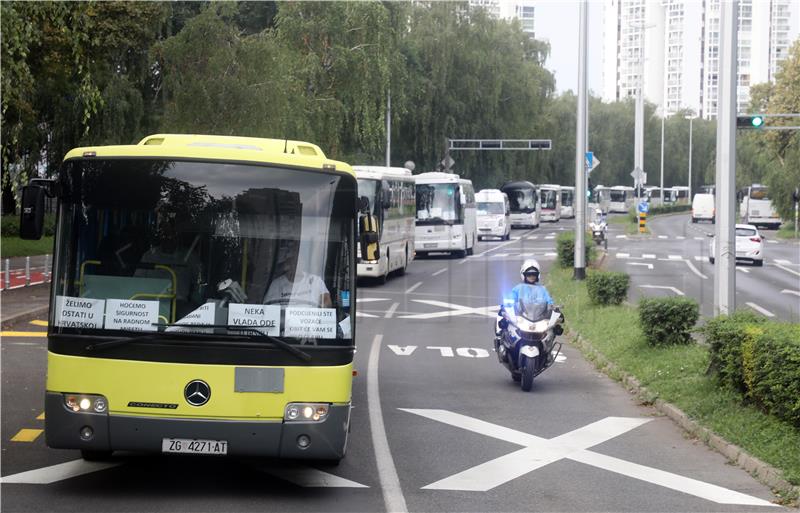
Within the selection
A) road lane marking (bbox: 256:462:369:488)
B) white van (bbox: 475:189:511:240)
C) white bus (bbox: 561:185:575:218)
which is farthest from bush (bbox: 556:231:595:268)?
white bus (bbox: 561:185:575:218)

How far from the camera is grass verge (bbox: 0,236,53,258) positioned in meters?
40.7

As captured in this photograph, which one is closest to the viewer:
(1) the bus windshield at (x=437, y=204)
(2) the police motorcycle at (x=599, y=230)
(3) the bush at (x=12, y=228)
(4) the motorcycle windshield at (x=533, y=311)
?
(4) the motorcycle windshield at (x=533, y=311)

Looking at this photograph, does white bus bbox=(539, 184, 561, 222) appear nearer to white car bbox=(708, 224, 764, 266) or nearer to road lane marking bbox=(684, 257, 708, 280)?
white car bbox=(708, 224, 764, 266)

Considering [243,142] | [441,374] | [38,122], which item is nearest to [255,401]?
[243,142]

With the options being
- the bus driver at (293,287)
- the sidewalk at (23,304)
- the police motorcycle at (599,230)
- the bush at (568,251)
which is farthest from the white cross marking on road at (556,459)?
the police motorcycle at (599,230)

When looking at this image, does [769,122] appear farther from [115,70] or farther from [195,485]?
[195,485]

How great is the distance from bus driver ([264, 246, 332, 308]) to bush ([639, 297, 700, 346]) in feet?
29.4

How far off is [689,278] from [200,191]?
101 ft

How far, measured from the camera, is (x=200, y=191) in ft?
29.8

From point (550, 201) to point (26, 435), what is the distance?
82589mm

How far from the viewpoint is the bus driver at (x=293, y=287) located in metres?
8.92

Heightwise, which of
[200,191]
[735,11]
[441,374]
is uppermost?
[735,11]

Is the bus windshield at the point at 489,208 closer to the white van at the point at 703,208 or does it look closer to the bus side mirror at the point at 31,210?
the white van at the point at 703,208

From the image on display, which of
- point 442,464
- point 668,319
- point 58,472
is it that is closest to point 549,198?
point 668,319
